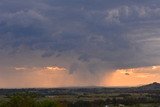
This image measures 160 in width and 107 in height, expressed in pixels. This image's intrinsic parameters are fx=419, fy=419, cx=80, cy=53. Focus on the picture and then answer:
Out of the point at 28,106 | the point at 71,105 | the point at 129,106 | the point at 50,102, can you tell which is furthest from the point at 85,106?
the point at 28,106

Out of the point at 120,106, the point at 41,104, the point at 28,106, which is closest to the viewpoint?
the point at 28,106

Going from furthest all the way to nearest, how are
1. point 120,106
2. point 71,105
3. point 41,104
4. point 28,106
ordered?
point 120,106 < point 71,105 < point 41,104 < point 28,106

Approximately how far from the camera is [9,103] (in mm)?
95312

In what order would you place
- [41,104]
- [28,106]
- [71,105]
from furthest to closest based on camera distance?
1. [71,105]
2. [41,104]
3. [28,106]

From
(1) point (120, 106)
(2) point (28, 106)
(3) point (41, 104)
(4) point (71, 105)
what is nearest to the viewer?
(2) point (28, 106)

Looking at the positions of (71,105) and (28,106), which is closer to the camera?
(28,106)

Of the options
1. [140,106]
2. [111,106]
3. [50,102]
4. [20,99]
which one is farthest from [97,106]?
[20,99]

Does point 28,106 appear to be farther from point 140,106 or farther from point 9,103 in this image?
point 140,106

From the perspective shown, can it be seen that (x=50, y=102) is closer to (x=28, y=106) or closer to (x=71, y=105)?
(x=28, y=106)

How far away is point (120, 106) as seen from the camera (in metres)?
197

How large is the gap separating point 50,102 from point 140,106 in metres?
94.1

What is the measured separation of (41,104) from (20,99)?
31.6 ft

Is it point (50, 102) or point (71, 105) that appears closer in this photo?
point (50, 102)

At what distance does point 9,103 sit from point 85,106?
97.6m
